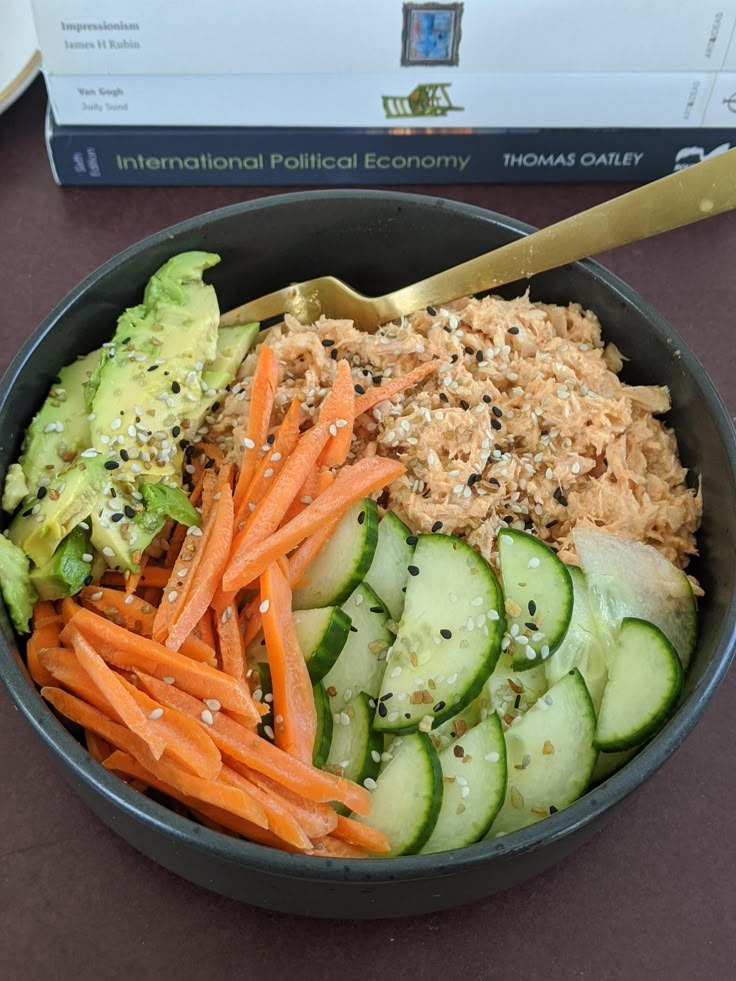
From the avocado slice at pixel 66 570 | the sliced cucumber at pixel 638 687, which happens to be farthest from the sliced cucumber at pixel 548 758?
the avocado slice at pixel 66 570

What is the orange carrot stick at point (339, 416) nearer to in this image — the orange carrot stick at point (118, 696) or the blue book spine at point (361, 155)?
the orange carrot stick at point (118, 696)

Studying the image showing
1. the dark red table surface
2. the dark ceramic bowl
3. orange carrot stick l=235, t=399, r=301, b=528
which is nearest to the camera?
the dark ceramic bowl

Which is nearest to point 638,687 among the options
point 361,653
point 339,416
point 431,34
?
point 361,653

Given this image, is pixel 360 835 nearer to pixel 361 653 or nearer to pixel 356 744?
pixel 356 744

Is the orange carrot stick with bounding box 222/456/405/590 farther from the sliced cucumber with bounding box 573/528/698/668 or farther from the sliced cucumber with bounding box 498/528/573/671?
the sliced cucumber with bounding box 573/528/698/668


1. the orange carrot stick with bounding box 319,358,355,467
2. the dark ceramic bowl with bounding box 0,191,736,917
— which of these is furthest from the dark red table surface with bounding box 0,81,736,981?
the orange carrot stick with bounding box 319,358,355,467

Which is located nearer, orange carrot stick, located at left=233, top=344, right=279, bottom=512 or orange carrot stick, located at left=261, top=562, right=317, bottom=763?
orange carrot stick, located at left=261, top=562, right=317, bottom=763

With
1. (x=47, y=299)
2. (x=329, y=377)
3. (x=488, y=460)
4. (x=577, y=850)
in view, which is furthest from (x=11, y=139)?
(x=577, y=850)
